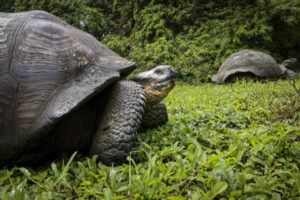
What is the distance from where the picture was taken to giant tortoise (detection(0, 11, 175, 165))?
1238 millimetres

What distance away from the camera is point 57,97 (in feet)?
4.12

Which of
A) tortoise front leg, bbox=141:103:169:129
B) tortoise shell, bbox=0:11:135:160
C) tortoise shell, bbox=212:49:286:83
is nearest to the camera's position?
tortoise shell, bbox=0:11:135:160

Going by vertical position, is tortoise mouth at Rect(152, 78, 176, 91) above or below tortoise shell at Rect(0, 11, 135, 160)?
below

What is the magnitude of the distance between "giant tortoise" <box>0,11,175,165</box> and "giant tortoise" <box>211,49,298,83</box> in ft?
16.7

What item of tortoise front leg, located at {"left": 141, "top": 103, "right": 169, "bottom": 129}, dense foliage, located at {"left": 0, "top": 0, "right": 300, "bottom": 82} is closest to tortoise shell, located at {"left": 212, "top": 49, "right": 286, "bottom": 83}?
dense foliage, located at {"left": 0, "top": 0, "right": 300, "bottom": 82}

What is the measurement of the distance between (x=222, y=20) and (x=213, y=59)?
71.4 inches

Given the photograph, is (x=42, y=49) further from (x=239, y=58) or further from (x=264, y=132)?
(x=239, y=58)

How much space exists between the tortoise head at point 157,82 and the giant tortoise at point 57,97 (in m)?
0.22

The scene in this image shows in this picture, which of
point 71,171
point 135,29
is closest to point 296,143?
point 71,171

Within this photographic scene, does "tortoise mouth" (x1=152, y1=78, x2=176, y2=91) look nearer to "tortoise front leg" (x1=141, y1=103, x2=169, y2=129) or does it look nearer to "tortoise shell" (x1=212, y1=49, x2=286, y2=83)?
"tortoise front leg" (x1=141, y1=103, x2=169, y2=129)

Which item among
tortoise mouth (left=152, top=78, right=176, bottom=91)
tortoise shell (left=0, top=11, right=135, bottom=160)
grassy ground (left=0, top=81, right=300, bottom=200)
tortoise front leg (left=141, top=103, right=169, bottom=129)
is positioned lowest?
tortoise front leg (left=141, top=103, right=169, bottom=129)

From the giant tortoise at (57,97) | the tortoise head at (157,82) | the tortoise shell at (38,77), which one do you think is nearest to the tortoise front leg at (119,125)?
the giant tortoise at (57,97)

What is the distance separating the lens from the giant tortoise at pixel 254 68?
216 inches

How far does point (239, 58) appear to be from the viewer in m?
5.81
